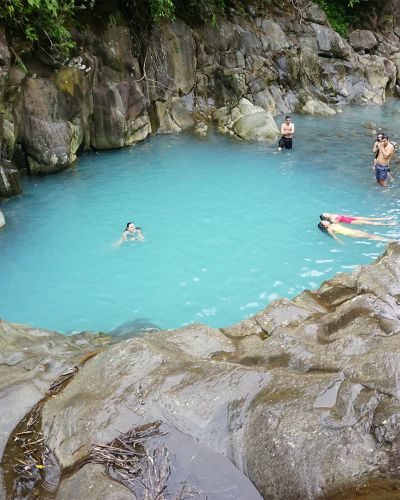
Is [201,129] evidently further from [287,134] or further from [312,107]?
[312,107]

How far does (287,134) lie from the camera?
52.2 ft

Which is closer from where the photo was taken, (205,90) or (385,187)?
(385,187)

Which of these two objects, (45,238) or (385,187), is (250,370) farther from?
(385,187)

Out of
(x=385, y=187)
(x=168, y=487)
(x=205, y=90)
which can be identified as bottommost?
(x=385, y=187)

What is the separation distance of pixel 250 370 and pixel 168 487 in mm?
1164

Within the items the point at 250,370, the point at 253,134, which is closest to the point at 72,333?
the point at 250,370

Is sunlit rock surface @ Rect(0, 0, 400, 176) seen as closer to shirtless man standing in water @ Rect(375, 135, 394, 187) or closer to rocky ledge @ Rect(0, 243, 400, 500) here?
shirtless man standing in water @ Rect(375, 135, 394, 187)

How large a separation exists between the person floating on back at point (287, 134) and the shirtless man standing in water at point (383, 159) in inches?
153

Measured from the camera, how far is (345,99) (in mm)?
24656

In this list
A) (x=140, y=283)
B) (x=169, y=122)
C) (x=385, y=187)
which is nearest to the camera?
(x=140, y=283)

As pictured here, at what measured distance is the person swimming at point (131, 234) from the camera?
993cm

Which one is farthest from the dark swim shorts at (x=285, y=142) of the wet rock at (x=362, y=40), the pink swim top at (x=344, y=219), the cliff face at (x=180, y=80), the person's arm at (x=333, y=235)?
the wet rock at (x=362, y=40)

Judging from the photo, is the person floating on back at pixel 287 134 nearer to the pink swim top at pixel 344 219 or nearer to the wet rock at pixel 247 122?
the wet rock at pixel 247 122

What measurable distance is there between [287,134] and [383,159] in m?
4.55
